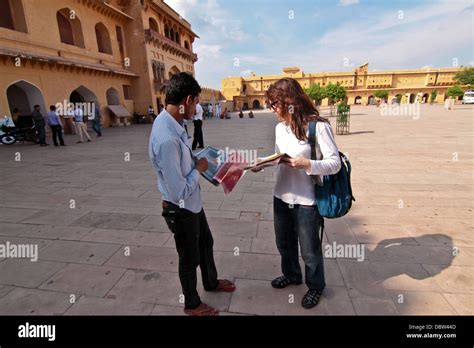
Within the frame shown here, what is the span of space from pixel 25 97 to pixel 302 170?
18328 millimetres

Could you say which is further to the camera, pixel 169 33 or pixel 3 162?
pixel 169 33

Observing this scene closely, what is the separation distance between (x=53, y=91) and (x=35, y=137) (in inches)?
180

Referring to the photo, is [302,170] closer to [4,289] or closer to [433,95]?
[4,289]

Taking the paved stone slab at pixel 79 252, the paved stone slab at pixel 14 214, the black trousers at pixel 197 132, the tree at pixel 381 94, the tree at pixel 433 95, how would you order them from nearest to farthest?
the paved stone slab at pixel 79 252, the paved stone slab at pixel 14 214, the black trousers at pixel 197 132, the tree at pixel 433 95, the tree at pixel 381 94

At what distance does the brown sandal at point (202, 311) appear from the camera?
1994 mm

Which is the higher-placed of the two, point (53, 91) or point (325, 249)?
point (53, 91)

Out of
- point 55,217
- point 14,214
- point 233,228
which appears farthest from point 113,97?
point 233,228

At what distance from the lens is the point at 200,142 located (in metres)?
8.87

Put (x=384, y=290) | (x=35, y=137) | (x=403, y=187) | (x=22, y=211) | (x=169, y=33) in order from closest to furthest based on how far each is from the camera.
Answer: (x=384, y=290)
(x=22, y=211)
(x=403, y=187)
(x=35, y=137)
(x=169, y=33)

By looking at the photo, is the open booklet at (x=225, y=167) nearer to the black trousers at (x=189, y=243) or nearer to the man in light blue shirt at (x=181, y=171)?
the man in light blue shirt at (x=181, y=171)

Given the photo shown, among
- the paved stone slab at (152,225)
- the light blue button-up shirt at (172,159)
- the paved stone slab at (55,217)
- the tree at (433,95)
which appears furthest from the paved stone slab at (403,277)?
the tree at (433,95)

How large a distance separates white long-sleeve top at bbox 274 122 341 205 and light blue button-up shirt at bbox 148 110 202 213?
2.24 feet

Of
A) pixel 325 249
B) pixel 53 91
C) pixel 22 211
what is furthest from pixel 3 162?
pixel 325 249
